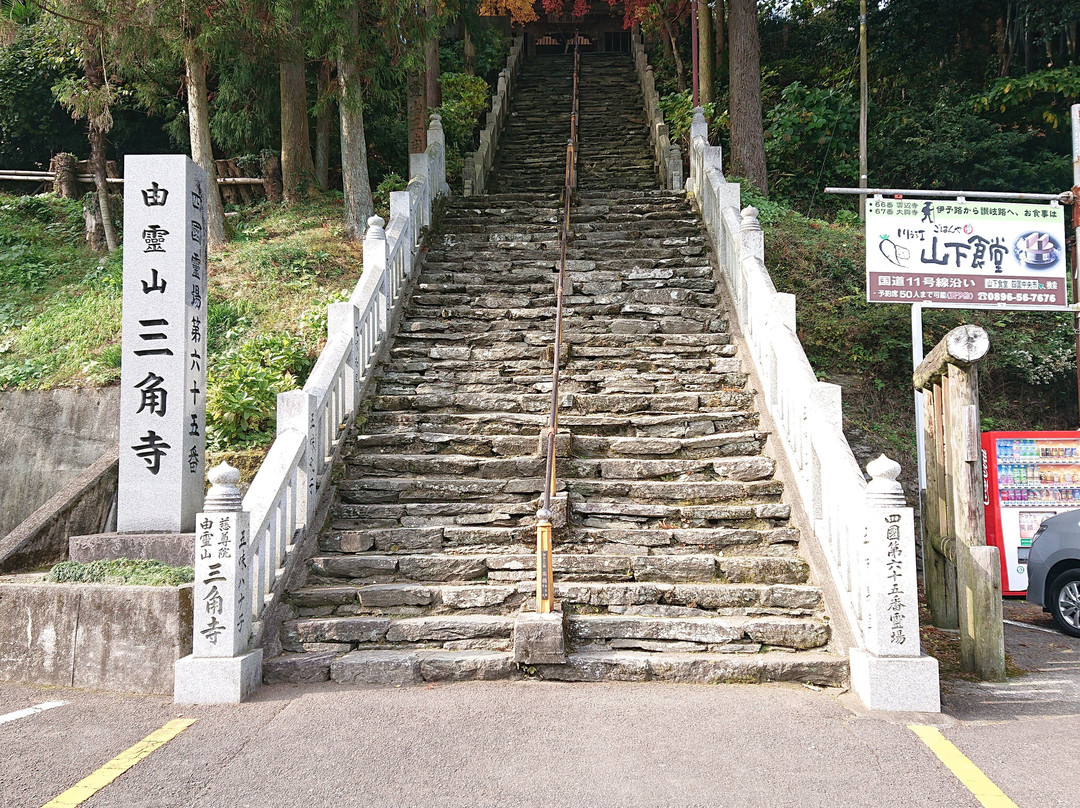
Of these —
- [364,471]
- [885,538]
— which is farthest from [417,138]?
[885,538]

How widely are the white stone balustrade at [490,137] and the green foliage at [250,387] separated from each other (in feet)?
16.7

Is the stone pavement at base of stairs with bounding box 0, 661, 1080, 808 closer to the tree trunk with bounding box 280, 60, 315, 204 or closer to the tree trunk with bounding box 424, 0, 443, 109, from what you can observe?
the tree trunk with bounding box 280, 60, 315, 204

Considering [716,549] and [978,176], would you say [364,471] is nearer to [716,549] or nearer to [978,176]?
[716,549]

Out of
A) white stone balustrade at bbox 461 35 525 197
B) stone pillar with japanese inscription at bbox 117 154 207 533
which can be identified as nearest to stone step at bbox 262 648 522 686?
stone pillar with japanese inscription at bbox 117 154 207 533

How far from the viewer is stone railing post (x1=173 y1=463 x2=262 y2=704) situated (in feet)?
16.6

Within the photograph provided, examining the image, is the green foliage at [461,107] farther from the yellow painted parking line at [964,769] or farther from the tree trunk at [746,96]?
the yellow painted parking line at [964,769]

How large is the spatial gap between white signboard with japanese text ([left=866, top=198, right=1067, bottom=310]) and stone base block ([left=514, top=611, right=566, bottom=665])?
218 inches

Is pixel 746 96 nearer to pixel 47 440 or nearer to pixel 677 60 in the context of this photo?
pixel 677 60

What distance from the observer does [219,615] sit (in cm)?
516

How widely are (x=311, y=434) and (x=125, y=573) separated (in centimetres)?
168

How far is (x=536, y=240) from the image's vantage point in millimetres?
11719

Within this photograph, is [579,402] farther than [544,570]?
Yes

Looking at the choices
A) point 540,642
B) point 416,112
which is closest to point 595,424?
point 540,642

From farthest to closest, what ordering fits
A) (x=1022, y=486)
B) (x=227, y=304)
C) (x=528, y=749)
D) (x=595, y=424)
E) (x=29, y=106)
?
(x=29, y=106) < (x=227, y=304) < (x=1022, y=486) < (x=595, y=424) < (x=528, y=749)
